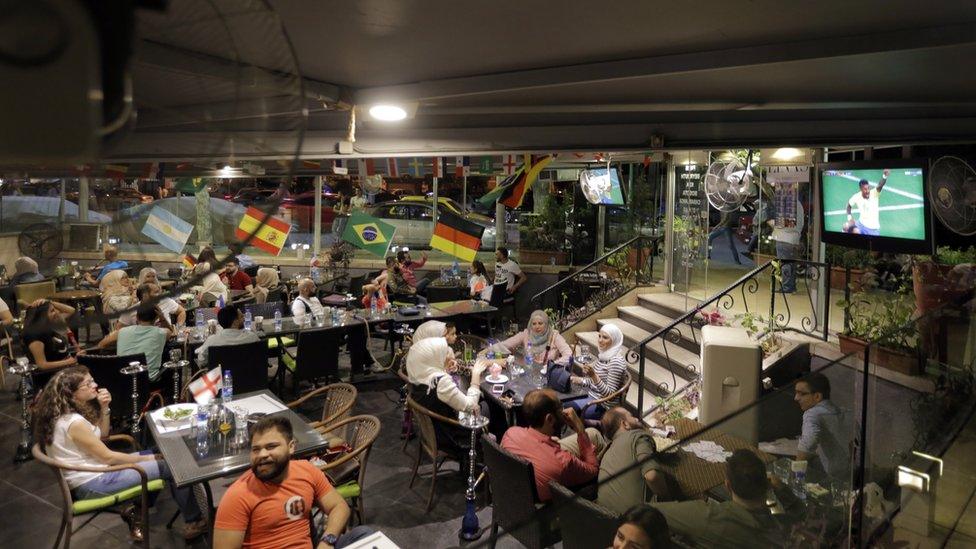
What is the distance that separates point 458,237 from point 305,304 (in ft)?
6.97

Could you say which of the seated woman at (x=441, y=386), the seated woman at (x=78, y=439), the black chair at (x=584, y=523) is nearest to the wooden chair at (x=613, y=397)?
the seated woman at (x=441, y=386)

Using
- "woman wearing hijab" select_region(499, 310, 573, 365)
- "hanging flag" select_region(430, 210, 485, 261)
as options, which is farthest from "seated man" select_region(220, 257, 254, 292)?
"woman wearing hijab" select_region(499, 310, 573, 365)

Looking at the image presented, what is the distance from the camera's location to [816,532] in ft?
9.58

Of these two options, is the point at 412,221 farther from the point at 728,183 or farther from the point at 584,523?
the point at 584,523

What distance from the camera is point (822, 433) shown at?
308 cm

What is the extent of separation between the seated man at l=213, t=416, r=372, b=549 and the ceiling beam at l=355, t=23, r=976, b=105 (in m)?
1.72

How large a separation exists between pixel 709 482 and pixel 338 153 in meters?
2.89

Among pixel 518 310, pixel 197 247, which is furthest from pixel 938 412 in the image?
pixel 518 310

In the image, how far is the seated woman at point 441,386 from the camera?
4.85 metres

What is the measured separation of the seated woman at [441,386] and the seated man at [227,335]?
1819 millimetres

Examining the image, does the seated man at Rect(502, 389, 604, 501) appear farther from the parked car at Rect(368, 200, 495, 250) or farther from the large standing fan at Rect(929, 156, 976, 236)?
the parked car at Rect(368, 200, 495, 250)

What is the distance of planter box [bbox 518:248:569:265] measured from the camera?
12.0m

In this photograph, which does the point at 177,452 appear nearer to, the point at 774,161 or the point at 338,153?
the point at 338,153

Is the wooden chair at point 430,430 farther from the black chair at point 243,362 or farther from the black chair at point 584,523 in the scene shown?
the black chair at point 584,523
